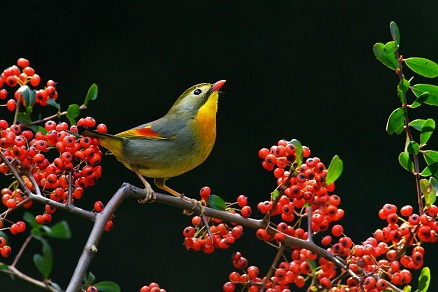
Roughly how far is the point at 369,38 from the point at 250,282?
2161 millimetres

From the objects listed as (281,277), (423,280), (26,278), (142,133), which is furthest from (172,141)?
(26,278)

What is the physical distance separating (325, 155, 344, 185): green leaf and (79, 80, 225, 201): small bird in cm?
34

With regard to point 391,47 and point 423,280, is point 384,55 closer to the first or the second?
point 391,47

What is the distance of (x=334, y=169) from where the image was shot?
39.7 inches

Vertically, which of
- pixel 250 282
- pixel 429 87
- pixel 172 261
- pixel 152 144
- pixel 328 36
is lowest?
pixel 172 261

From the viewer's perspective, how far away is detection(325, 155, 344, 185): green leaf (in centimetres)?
99

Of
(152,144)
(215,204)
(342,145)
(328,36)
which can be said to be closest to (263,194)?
(342,145)

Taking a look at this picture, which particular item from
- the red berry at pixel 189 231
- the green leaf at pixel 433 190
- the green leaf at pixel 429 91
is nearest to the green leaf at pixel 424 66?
the green leaf at pixel 429 91

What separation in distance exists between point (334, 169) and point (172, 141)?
18.7 inches

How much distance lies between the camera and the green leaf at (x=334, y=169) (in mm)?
990

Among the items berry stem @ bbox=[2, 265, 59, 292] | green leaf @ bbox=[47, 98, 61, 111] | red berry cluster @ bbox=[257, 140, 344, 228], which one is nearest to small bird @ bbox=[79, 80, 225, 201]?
green leaf @ bbox=[47, 98, 61, 111]

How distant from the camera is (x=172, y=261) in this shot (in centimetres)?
263

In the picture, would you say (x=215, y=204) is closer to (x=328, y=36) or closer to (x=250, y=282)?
(x=250, y=282)

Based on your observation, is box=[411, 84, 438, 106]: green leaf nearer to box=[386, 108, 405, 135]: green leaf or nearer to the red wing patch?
box=[386, 108, 405, 135]: green leaf
